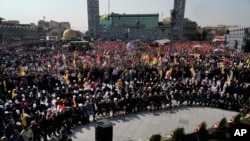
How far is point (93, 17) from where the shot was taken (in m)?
103

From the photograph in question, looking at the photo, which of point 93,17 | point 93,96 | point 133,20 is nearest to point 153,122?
point 93,96

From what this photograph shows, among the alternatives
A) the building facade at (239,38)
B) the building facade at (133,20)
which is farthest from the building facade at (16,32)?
the building facade at (239,38)

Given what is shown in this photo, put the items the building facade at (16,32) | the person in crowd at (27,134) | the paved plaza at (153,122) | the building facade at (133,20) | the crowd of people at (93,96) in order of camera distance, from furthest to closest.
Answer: the building facade at (133,20) < the building facade at (16,32) < the paved plaza at (153,122) < the crowd of people at (93,96) < the person in crowd at (27,134)

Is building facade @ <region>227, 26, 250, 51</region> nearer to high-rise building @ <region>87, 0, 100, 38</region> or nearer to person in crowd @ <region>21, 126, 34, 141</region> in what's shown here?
high-rise building @ <region>87, 0, 100, 38</region>

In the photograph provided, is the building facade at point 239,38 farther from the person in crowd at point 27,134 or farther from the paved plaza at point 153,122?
the person in crowd at point 27,134

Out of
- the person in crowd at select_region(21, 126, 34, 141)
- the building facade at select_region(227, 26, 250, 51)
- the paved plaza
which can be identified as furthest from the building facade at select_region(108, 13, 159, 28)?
the person in crowd at select_region(21, 126, 34, 141)

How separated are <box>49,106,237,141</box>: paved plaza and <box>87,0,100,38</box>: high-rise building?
293 ft

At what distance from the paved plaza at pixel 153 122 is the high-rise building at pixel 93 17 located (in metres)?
89.2

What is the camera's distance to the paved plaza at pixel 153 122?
13398 millimetres

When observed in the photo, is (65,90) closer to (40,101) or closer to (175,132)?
(40,101)

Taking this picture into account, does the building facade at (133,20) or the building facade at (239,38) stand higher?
the building facade at (133,20)

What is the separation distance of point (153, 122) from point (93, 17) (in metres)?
93.0

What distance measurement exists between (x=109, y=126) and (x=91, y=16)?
98.4 m

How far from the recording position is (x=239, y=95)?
1992 centimetres
